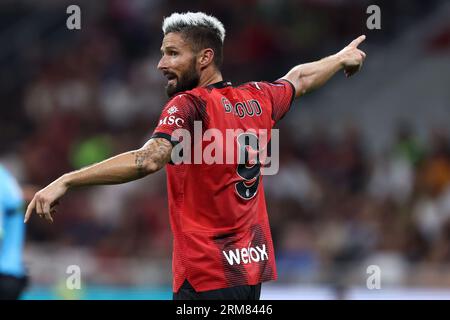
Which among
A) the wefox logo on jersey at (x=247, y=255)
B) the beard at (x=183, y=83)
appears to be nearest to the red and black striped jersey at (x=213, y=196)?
the wefox logo on jersey at (x=247, y=255)

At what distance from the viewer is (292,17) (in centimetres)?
1473

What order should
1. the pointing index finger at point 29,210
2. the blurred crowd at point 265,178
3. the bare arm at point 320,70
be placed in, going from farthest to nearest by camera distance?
the blurred crowd at point 265,178 < the bare arm at point 320,70 < the pointing index finger at point 29,210

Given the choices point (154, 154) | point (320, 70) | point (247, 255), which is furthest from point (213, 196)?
point (320, 70)

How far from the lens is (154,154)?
4801mm

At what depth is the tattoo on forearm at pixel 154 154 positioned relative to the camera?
4762 millimetres

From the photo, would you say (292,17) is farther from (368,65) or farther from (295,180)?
(295,180)

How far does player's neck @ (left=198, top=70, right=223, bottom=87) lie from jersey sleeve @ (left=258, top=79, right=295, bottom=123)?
0.34 meters

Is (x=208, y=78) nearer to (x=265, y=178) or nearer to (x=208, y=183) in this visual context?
(x=208, y=183)

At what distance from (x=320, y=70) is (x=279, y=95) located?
447mm

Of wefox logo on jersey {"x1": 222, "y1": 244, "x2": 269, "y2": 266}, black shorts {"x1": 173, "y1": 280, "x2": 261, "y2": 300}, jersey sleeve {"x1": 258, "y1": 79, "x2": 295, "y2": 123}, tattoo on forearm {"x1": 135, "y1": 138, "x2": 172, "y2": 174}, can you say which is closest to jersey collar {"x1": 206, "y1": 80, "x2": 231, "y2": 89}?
jersey sleeve {"x1": 258, "y1": 79, "x2": 295, "y2": 123}

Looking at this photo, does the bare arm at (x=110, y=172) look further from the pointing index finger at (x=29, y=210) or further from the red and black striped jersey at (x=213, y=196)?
the red and black striped jersey at (x=213, y=196)

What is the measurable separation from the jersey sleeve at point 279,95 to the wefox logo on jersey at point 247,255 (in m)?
0.73

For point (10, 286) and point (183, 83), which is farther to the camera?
point (10, 286)

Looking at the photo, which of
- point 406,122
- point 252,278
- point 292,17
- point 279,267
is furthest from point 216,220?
point 292,17
